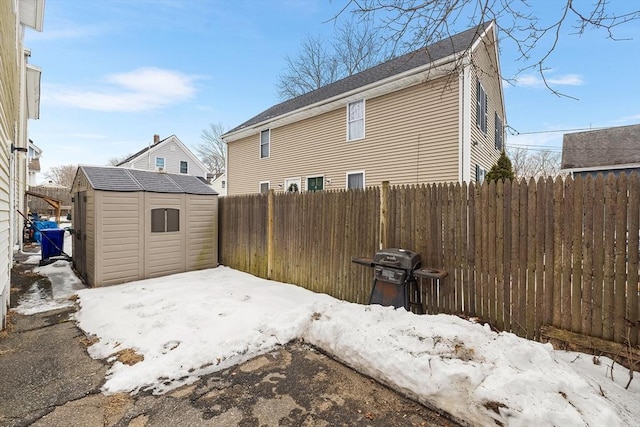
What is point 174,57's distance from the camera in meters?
14.1

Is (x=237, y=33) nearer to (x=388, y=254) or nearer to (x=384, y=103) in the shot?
(x=384, y=103)

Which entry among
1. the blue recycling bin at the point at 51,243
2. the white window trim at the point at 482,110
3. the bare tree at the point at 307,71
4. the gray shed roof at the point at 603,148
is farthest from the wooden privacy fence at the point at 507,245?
the bare tree at the point at 307,71

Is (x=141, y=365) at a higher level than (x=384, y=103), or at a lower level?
lower

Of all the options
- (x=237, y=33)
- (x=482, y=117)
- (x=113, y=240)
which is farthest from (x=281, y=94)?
(x=113, y=240)

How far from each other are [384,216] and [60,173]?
66081 millimetres

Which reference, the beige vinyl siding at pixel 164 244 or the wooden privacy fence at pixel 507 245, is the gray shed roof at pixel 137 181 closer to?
the beige vinyl siding at pixel 164 244

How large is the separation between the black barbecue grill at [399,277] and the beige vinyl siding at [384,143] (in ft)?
13.6

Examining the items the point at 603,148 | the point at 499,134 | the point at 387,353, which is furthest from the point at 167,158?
the point at 603,148

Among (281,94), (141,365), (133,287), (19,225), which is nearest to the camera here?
(141,365)

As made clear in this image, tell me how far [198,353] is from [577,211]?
4235 millimetres

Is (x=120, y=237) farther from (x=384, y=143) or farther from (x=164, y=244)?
(x=384, y=143)

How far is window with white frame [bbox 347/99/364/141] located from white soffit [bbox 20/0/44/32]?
10084mm

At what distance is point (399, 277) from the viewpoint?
392cm

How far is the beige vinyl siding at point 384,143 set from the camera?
26.9ft
